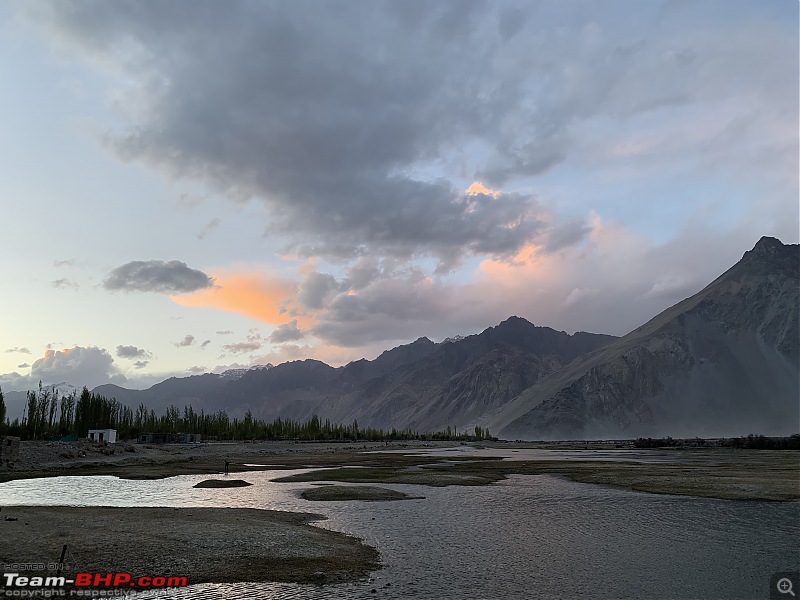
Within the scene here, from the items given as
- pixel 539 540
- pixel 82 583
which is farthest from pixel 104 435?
pixel 539 540

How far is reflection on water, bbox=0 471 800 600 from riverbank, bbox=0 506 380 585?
1228mm

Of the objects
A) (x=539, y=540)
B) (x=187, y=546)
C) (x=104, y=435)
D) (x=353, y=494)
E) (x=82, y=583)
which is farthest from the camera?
(x=104, y=435)

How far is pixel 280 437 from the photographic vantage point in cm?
17250

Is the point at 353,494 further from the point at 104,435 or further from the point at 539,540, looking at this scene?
the point at 104,435

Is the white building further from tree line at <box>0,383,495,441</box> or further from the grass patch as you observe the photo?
the grass patch

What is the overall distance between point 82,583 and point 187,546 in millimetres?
5140

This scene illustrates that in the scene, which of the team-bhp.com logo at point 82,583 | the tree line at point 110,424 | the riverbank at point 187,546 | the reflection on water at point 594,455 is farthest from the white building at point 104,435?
the team-bhp.com logo at point 82,583

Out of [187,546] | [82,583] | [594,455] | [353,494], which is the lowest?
[594,455]

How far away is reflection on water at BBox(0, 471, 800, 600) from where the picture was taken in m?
17.1

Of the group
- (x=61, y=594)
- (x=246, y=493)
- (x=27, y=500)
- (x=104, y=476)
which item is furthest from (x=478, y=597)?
(x=104, y=476)

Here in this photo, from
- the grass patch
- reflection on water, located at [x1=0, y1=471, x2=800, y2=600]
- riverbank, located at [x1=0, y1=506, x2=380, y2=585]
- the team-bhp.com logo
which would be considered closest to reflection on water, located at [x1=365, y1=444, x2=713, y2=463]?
reflection on water, located at [x1=0, y1=471, x2=800, y2=600]

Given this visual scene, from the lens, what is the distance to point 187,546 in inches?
845

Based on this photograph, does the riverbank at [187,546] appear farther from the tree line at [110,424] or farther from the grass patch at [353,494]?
the tree line at [110,424]

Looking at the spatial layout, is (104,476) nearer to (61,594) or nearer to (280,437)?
(61,594)
